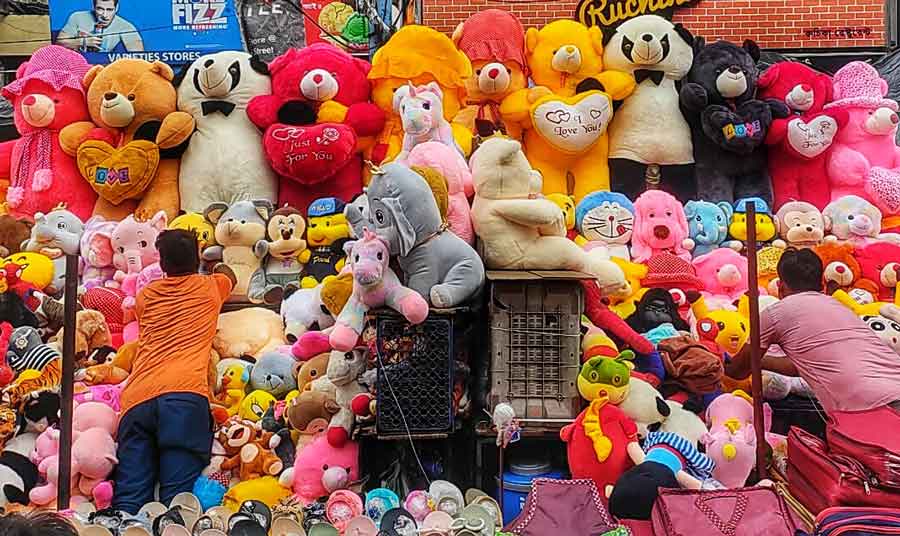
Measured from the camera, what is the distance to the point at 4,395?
176 inches

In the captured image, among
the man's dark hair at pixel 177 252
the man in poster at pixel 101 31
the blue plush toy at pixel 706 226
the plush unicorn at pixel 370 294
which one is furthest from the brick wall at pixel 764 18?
the man in poster at pixel 101 31

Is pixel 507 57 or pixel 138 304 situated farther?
pixel 507 57

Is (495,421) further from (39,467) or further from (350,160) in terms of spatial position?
(350,160)

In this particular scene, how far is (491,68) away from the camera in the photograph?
19.1ft

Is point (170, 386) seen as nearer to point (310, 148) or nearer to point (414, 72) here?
point (310, 148)

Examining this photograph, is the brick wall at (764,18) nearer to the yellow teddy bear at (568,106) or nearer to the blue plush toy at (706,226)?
the yellow teddy bear at (568,106)

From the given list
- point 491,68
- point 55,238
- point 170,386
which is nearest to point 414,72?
point 491,68

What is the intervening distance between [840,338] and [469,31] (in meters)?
3.21

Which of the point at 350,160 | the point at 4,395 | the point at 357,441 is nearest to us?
the point at 357,441

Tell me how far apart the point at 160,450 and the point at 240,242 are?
4.95 ft

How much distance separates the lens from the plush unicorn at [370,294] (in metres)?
3.92

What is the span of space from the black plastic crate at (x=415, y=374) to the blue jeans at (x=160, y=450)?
87cm

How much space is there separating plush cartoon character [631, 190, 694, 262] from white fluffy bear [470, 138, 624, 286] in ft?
2.93

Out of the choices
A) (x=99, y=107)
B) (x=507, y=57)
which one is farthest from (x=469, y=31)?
(x=99, y=107)
